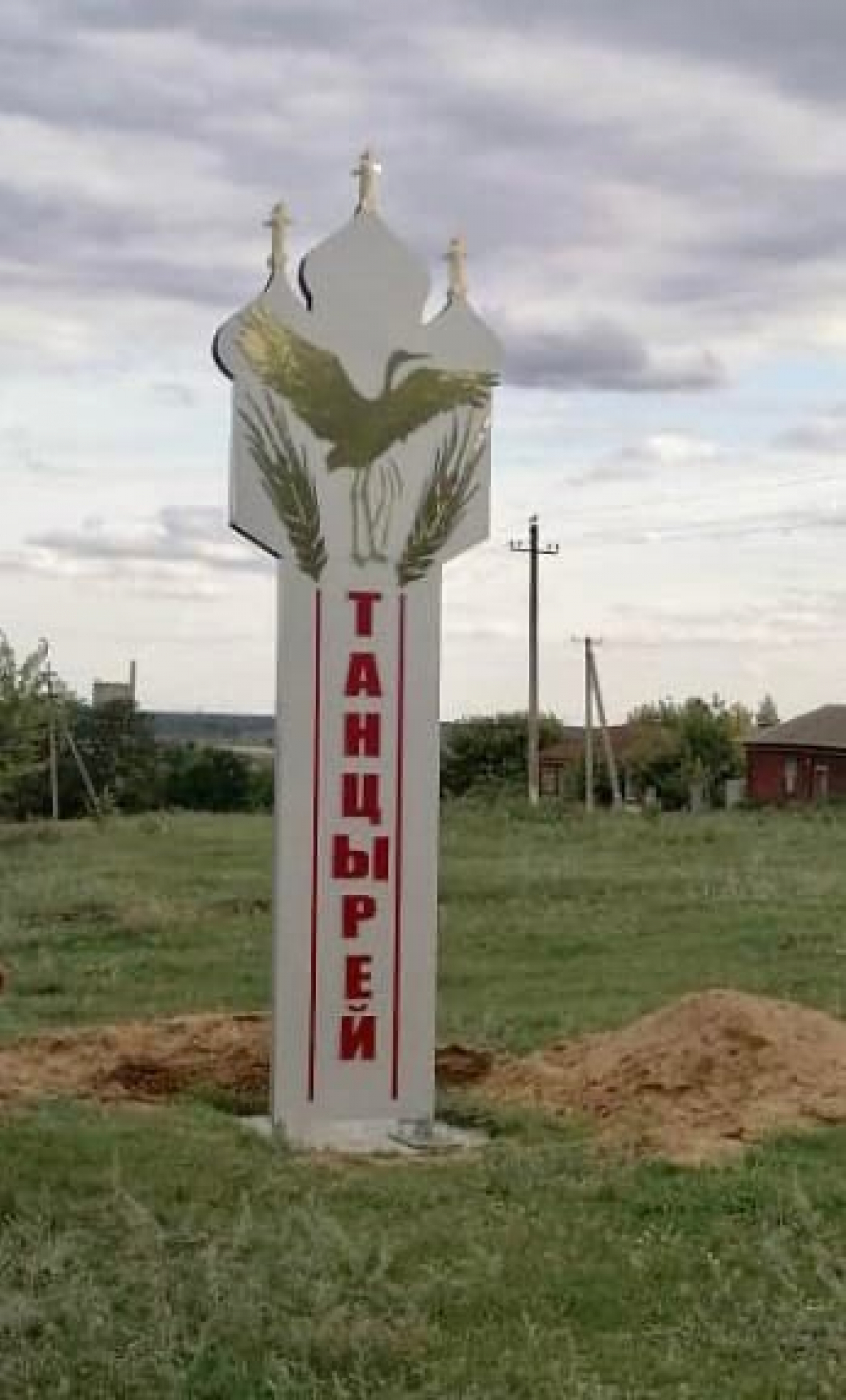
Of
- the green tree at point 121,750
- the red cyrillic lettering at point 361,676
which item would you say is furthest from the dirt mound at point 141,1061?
the green tree at point 121,750

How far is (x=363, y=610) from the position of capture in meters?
8.91

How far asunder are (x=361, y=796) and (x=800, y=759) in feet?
189

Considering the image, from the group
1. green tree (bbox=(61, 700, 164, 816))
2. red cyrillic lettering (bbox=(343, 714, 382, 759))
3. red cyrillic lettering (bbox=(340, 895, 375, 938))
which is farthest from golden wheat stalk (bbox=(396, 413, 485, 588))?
green tree (bbox=(61, 700, 164, 816))

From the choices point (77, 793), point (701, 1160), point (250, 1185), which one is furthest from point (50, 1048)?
point (77, 793)

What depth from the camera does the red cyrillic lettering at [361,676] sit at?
8867 mm

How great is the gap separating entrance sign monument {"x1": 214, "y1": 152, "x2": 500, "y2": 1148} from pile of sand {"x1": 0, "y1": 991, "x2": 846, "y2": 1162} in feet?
2.82

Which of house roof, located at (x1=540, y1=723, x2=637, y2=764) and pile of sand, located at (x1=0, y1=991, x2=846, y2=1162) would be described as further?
house roof, located at (x1=540, y1=723, x2=637, y2=764)

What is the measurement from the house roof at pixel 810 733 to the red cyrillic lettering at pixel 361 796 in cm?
5580

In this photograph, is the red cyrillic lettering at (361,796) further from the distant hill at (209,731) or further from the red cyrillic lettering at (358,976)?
the distant hill at (209,731)

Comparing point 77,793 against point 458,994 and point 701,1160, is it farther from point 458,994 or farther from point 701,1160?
point 701,1160

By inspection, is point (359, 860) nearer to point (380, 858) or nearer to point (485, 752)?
point (380, 858)

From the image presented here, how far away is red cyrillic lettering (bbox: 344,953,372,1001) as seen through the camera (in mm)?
8891

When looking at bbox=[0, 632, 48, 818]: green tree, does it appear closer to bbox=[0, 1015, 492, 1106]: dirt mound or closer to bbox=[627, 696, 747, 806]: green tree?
bbox=[0, 1015, 492, 1106]: dirt mound

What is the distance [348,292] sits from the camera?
352 inches
